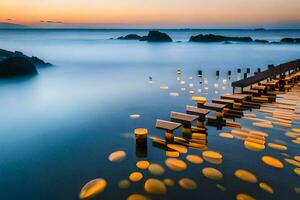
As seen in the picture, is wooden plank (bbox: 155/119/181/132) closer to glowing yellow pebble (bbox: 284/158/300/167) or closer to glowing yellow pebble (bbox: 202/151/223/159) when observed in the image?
glowing yellow pebble (bbox: 202/151/223/159)

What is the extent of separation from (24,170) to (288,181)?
6435 millimetres

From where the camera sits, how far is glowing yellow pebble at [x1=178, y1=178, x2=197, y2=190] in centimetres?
579

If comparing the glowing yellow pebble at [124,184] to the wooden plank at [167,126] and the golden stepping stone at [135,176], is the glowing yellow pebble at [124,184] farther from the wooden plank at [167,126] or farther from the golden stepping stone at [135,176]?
the wooden plank at [167,126]

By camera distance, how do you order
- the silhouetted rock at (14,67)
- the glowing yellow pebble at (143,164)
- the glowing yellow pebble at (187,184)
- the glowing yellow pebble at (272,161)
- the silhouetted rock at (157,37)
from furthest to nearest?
the silhouetted rock at (157,37)
the silhouetted rock at (14,67)
the glowing yellow pebble at (143,164)
the glowing yellow pebble at (272,161)
the glowing yellow pebble at (187,184)

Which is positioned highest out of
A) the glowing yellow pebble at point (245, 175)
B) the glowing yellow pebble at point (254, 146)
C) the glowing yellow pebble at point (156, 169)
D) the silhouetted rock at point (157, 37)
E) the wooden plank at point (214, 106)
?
the silhouetted rock at point (157, 37)

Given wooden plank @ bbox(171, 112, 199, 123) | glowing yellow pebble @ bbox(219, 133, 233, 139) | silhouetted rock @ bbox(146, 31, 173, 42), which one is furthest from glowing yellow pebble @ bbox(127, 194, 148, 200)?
silhouetted rock @ bbox(146, 31, 173, 42)

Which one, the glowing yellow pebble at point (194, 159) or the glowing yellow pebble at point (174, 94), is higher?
the glowing yellow pebble at point (174, 94)

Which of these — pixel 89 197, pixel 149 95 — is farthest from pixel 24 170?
pixel 149 95

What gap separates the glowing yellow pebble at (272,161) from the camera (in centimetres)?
654

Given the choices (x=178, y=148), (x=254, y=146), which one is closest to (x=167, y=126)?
(x=178, y=148)

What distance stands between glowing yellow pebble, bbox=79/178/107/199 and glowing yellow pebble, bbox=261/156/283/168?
408 centimetres

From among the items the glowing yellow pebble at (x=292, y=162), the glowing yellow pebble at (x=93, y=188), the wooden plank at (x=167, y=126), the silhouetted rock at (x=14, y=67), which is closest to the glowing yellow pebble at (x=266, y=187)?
the glowing yellow pebble at (x=292, y=162)

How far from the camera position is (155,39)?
109m

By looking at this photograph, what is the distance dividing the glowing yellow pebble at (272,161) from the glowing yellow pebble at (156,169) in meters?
2.66
